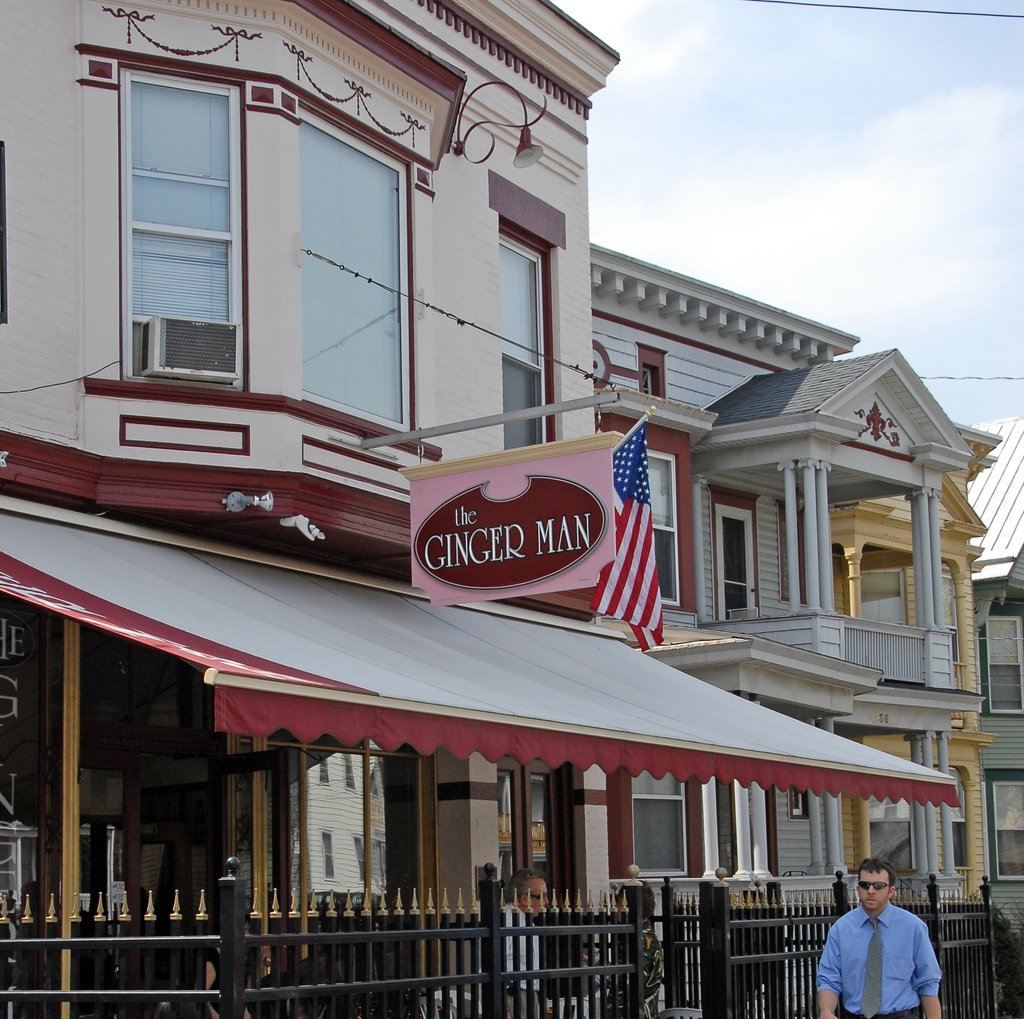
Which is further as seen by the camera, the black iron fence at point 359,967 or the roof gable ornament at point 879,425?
the roof gable ornament at point 879,425

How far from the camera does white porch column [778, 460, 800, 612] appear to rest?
2416 cm

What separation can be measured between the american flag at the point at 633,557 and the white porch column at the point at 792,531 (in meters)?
11.2

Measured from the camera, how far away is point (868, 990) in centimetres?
881

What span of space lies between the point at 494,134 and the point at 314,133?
11.4 ft

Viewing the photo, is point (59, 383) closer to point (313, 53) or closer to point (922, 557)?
point (313, 53)

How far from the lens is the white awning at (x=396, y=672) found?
8.60 meters

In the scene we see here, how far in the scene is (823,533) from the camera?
80.5ft

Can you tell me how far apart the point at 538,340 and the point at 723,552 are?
1003 centimetres

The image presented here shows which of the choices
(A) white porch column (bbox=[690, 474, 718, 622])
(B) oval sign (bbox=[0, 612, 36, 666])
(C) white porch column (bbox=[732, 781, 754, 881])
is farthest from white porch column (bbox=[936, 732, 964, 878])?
(B) oval sign (bbox=[0, 612, 36, 666])

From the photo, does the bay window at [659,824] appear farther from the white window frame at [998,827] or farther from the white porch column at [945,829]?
the white window frame at [998,827]

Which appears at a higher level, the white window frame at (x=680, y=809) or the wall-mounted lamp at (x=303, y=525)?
the wall-mounted lamp at (x=303, y=525)

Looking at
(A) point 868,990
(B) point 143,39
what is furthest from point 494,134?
(A) point 868,990

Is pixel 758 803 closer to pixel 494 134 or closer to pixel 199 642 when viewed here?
pixel 494 134

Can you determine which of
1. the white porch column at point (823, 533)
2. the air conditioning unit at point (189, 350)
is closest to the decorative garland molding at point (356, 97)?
the air conditioning unit at point (189, 350)
